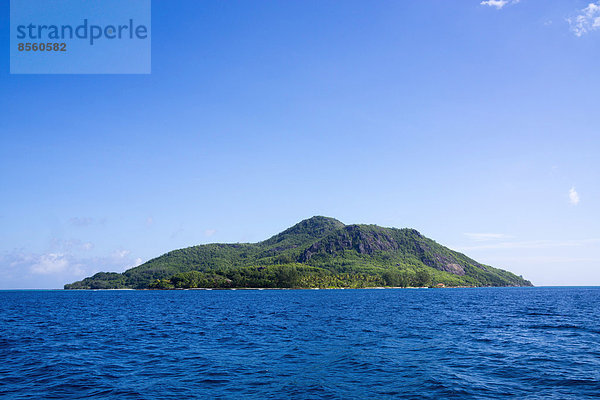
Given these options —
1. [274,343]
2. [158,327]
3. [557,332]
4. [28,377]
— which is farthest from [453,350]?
[158,327]

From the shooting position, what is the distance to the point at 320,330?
6122 cm

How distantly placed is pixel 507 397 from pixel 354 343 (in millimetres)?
23313

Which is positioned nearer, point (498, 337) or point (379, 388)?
point (379, 388)

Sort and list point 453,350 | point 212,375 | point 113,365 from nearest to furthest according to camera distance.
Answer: point 212,375 → point 113,365 → point 453,350

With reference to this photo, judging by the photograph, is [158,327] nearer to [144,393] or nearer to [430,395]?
[144,393]

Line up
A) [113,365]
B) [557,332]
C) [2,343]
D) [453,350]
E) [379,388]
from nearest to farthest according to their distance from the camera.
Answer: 1. [379,388]
2. [113,365]
3. [453,350]
4. [2,343]
5. [557,332]

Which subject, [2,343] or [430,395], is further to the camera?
[2,343]

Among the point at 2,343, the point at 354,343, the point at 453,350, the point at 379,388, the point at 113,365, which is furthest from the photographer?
the point at 2,343

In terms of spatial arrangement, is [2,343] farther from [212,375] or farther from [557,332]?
[557,332]

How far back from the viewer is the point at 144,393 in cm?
→ 2816

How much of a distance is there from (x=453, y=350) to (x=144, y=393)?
1355 inches

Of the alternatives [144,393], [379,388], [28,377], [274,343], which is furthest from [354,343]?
[28,377]

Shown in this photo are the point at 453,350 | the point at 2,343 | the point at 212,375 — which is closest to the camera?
the point at 212,375

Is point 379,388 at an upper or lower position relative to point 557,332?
upper
